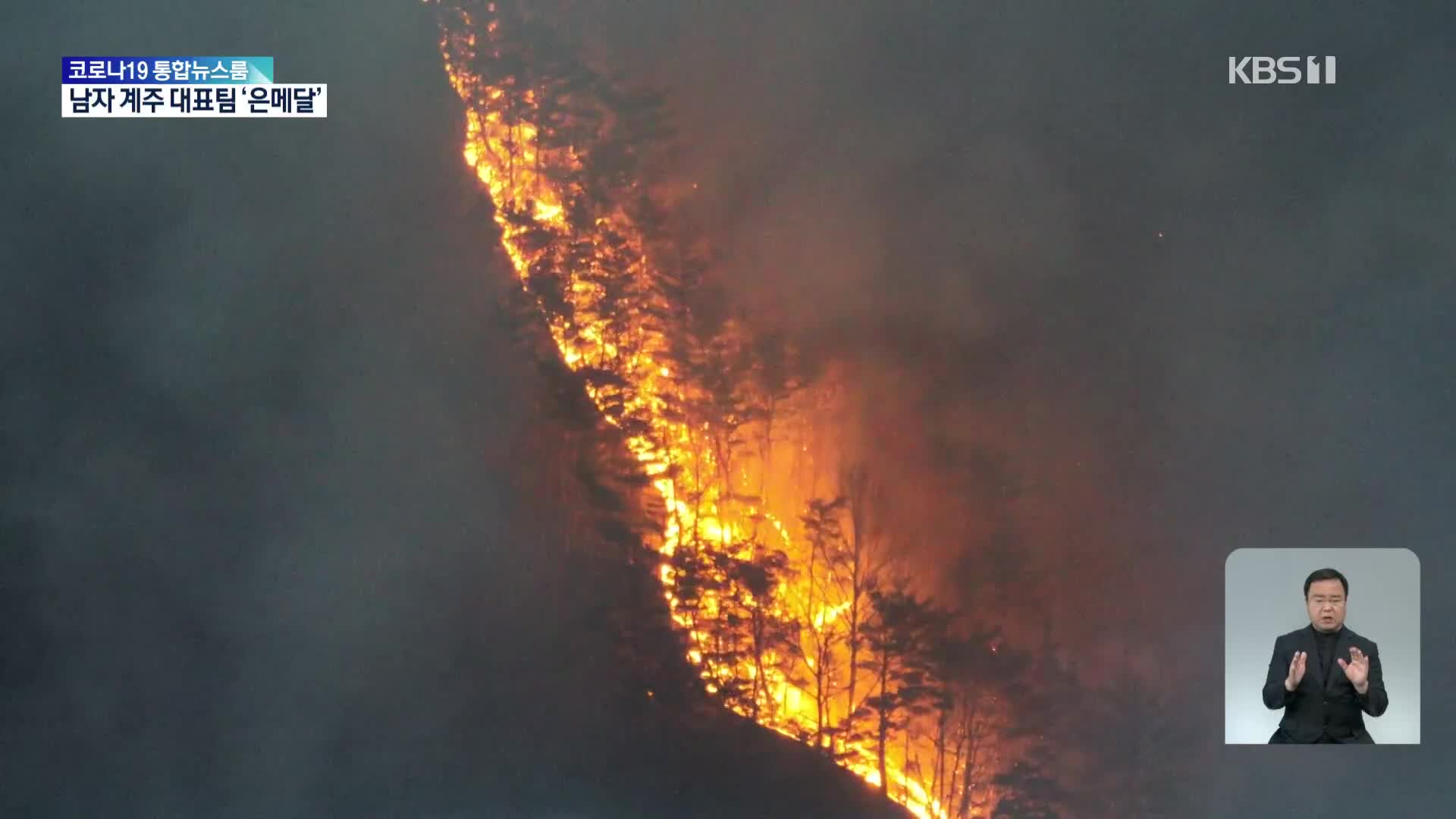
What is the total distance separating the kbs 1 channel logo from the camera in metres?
2.77

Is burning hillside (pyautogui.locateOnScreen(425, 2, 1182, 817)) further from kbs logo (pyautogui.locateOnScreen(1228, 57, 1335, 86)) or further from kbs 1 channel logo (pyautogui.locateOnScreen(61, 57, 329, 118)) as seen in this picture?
kbs logo (pyautogui.locateOnScreen(1228, 57, 1335, 86))

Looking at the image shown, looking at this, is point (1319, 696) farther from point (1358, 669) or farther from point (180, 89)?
point (180, 89)

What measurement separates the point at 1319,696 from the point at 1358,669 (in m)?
0.11

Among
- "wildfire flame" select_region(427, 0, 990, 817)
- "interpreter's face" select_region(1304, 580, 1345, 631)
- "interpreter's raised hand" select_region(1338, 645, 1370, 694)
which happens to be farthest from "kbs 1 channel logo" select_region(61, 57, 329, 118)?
"interpreter's raised hand" select_region(1338, 645, 1370, 694)

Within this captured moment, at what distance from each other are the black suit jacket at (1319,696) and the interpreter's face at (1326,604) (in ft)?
0.08

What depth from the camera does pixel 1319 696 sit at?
2.72m

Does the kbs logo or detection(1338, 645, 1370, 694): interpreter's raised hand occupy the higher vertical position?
the kbs logo

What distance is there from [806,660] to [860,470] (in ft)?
1.56

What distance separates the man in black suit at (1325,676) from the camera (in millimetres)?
2709

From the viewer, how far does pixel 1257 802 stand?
2727mm

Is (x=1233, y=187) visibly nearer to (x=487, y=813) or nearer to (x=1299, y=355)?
(x=1299, y=355)
